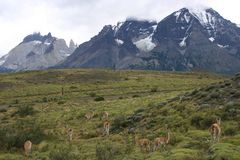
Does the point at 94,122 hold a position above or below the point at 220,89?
below

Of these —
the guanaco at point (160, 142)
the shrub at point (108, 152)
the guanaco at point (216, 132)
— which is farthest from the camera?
the guanaco at point (160, 142)

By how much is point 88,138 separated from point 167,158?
571 inches

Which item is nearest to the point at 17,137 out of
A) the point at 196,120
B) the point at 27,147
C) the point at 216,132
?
the point at 27,147

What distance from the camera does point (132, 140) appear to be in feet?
107

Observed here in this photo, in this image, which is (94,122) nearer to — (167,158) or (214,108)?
(214,108)

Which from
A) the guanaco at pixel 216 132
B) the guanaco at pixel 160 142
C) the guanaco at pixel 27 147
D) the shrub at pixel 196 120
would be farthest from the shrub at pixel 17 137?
the guanaco at pixel 216 132

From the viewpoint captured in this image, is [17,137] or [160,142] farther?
[17,137]

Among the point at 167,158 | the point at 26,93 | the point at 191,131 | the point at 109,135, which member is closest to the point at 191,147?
the point at 167,158

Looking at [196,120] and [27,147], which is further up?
[196,120]

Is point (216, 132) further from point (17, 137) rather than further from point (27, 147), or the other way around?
point (17, 137)

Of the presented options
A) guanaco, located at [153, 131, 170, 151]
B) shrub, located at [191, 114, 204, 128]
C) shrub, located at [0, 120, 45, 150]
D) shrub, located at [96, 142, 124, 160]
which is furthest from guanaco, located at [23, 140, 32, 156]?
shrub, located at [191, 114, 204, 128]

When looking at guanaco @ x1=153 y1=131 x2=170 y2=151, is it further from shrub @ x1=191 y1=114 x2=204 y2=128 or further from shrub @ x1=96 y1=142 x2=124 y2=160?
shrub @ x1=191 y1=114 x2=204 y2=128

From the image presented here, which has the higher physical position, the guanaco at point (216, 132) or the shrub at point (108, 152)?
the guanaco at point (216, 132)

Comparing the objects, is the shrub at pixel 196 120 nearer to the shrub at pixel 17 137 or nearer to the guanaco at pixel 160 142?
the guanaco at pixel 160 142
